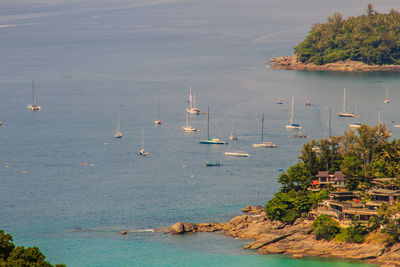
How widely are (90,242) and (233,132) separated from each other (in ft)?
163

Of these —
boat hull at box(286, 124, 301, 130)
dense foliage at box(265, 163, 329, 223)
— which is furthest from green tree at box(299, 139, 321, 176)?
boat hull at box(286, 124, 301, 130)

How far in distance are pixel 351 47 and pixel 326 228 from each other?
402 ft

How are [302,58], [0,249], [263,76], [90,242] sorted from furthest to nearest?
[302,58] < [263,76] < [90,242] < [0,249]

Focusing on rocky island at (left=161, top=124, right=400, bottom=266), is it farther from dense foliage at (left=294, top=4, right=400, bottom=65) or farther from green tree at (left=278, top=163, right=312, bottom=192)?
dense foliage at (left=294, top=4, right=400, bottom=65)

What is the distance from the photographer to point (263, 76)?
575 ft

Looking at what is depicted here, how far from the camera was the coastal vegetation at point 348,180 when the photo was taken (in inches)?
2662

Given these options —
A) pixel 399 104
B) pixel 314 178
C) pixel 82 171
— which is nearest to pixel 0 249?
pixel 314 178

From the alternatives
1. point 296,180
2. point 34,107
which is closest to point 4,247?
point 296,180

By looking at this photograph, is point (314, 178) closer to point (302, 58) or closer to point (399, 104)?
point (399, 104)

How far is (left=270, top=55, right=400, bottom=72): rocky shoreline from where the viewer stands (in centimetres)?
18112

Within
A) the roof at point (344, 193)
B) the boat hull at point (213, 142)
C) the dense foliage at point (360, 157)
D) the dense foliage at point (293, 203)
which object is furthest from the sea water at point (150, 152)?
the dense foliage at point (360, 157)

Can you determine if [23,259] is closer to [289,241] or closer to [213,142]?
[289,241]

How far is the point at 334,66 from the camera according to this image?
185500 mm

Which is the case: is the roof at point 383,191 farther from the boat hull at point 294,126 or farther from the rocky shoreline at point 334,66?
the rocky shoreline at point 334,66
